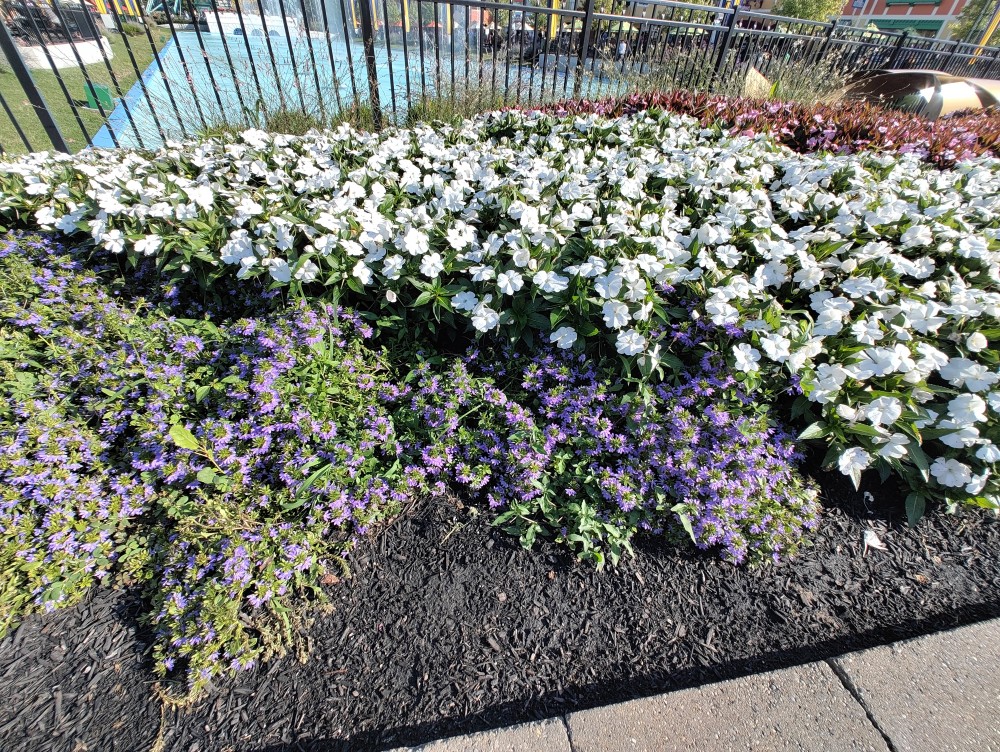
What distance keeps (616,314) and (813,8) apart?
4992 cm

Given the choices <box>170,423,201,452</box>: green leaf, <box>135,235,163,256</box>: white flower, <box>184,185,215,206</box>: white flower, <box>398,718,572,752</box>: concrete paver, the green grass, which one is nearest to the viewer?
<box>398,718,572,752</box>: concrete paver

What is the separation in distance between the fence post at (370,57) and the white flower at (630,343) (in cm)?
453

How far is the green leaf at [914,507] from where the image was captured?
2129 millimetres

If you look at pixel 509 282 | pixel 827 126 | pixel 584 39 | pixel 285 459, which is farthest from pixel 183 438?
pixel 584 39

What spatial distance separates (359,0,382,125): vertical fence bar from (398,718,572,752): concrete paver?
5.60m

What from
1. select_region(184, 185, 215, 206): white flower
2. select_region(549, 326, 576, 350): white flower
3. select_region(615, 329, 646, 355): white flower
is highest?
select_region(184, 185, 215, 206): white flower

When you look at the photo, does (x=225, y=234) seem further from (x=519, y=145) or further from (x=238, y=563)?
(x=519, y=145)

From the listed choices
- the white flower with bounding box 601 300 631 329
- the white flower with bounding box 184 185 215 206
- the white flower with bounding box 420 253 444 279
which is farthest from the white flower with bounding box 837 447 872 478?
the white flower with bounding box 184 185 215 206

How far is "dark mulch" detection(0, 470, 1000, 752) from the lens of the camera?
157 cm

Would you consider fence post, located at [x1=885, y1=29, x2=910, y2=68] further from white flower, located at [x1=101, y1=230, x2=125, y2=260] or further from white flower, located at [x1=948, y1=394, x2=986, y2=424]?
white flower, located at [x1=101, y1=230, x2=125, y2=260]

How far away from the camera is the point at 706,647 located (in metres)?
1.78

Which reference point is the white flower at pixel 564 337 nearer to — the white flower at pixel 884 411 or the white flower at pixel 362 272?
the white flower at pixel 362 272

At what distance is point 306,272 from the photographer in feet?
7.67

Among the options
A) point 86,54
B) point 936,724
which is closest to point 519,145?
point 936,724
